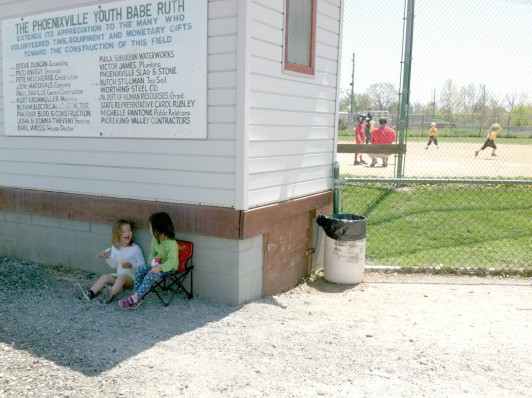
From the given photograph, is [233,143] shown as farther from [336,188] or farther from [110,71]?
[336,188]

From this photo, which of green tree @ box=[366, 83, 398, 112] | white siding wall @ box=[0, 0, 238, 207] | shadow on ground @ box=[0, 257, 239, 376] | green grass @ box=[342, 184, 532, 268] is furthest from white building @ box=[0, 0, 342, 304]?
green tree @ box=[366, 83, 398, 112]

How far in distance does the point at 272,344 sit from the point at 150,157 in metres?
2.15

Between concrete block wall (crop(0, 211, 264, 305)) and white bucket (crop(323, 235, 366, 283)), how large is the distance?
42.1 inches

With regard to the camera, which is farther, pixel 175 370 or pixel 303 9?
pixel 303 9

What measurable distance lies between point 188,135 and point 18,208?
2.60m

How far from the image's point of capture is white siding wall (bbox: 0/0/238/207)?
473 centimetres

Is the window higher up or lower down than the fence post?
higher up

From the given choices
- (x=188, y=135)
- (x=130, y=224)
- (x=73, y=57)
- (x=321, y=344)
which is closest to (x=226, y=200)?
(x=188, y=135)

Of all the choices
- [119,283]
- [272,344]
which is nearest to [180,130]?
[119,283]

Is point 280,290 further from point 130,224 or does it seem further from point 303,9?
point 303,9

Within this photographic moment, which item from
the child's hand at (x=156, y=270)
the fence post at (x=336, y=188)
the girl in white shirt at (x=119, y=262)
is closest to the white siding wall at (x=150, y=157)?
the girl in white shirt at (x=119, y=262)

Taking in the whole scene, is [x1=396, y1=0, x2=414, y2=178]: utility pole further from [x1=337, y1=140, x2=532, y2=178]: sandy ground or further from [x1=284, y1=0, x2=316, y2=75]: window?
[x1=284, y1=0, x2=316, y2=75]: window

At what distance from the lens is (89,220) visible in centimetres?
578

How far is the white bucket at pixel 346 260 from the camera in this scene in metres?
5.98
